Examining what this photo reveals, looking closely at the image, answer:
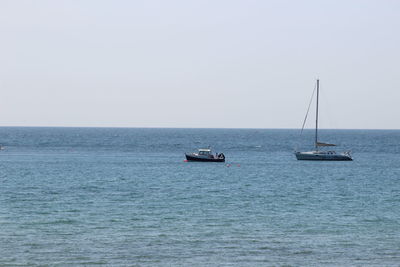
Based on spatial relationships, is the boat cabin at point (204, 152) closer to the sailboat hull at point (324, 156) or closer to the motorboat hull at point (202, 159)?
the motorboat hull at point (202, 159)

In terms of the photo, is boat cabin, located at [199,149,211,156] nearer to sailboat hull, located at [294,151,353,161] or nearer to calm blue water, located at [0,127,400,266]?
sailboat hull, located at [294,151,353,161]

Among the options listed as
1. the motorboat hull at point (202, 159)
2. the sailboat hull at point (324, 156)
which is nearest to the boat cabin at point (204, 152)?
the motorboat hull at point (202, 159)

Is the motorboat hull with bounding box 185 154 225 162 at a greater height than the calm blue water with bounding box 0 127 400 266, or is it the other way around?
the motorboat hull with bounding box 185 154 225 162

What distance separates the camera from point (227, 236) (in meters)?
39.2

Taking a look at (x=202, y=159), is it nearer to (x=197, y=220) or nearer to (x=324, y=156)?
(x=324, y=156)

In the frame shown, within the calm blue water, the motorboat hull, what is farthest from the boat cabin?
the calm blue water

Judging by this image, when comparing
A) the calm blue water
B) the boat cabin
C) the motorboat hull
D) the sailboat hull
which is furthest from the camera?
the sailboat hull

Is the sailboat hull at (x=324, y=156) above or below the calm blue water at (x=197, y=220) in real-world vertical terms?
above

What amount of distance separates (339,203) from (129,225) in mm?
22366

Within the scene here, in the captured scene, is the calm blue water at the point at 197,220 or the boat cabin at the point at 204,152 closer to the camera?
the calm blue water at the point at 197,220

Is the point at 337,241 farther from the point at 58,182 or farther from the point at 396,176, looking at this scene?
the point at 396,176

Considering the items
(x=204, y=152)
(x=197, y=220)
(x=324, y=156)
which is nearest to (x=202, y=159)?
(x=204, y=152)

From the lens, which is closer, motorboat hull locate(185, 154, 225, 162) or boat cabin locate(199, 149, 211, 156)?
motorboat hull locate(185, 154, 225, 162)

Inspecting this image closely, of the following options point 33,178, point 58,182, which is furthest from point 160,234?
point 33,178
